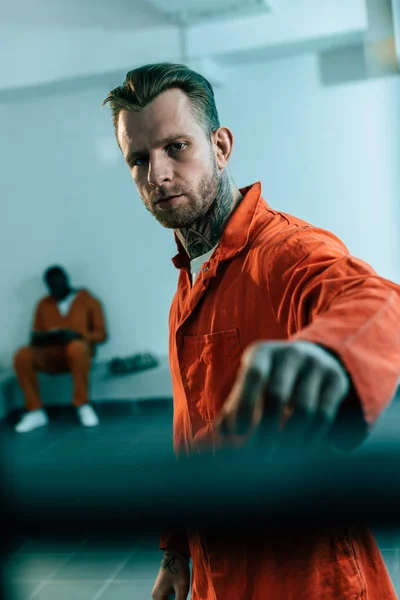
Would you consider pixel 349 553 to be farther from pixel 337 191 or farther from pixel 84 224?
pixel 84 224

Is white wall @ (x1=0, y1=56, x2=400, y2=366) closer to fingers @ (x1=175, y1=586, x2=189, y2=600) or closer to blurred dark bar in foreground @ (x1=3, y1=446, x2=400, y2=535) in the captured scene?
fingers @ (x1=175, y1=586, x2=189, y2=600)

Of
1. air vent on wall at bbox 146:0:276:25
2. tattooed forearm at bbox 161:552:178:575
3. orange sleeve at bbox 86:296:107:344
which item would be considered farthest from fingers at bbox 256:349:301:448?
orange sleeve at bbox 86:296:107:344

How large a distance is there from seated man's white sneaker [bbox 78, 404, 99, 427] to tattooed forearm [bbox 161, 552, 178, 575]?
418 cm

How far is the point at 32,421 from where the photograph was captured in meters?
5.65

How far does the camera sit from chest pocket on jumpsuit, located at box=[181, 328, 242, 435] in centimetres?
113

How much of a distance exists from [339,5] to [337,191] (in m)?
1.44

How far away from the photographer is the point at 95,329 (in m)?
6.07

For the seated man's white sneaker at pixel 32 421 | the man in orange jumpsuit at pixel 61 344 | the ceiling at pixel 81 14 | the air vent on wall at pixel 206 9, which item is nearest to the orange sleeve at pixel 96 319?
the man in orange jumpsuit at pixel 61 344

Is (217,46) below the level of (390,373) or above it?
above

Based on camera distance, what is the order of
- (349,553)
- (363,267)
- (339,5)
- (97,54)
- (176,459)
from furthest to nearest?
(97,54) → (339,5) → (349,553) → (363,267) → (176,459)

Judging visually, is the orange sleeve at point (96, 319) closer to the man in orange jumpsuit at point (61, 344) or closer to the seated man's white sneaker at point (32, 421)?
the man in orange jumpsuit at point (61, 344)

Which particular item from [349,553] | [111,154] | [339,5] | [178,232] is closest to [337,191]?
[339,5]

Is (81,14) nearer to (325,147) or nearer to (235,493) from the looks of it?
(325,147)

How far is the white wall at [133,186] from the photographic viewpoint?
18.6ft
